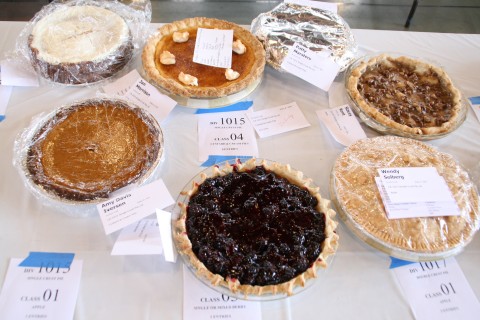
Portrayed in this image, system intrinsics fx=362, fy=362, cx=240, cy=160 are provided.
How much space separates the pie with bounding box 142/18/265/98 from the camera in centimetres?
181

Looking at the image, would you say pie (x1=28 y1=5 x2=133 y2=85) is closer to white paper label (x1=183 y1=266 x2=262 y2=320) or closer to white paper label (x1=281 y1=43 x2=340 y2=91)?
white paper label (x1=281 y1=43 x2=340 y2=91)

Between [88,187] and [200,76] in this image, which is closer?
[88,187]

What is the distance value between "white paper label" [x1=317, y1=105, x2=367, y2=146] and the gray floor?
6.89 feet

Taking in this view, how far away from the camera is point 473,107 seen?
77.8 inches

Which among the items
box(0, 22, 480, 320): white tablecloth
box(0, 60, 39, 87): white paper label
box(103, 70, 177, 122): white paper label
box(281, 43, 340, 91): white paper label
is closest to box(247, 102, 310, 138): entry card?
box(0, 22, 480, 320): white tablecloth

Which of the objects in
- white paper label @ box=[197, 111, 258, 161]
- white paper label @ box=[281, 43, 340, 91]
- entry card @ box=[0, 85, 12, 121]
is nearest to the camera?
white paper label @ box=[197, 111, 258, 161]

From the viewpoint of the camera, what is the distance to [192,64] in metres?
1.97

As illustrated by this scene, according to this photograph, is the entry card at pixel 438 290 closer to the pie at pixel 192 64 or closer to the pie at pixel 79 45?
the pie at pixel 192 64

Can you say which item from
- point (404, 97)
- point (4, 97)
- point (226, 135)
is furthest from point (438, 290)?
point (4, 97)

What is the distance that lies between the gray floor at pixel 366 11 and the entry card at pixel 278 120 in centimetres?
202

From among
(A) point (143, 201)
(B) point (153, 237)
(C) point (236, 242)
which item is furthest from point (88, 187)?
(C) point (236, 242)

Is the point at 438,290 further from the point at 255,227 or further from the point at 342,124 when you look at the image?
the point at 342,124

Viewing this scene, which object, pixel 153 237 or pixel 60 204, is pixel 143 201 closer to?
pixel 153 237

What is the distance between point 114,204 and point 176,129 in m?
0.54
